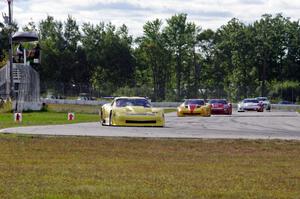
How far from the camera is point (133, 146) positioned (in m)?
18.2

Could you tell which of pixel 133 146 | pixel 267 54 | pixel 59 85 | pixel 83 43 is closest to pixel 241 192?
pixel 133 146

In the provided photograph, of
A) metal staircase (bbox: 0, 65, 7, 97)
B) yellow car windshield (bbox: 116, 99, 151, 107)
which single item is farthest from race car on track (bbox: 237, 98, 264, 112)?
yellow car windshield (bbox: 116, 99, 151, 107)

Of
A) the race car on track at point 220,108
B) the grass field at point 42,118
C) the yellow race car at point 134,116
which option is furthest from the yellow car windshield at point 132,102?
the race car on track at point 220,108

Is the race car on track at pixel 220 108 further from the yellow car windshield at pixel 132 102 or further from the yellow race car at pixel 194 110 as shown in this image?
the yellow car windshield at pixel 132 102

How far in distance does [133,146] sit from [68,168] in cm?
532

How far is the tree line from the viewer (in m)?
110

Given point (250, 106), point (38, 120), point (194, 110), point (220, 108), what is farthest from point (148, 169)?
point (250, 106)

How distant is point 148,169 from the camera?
13055 mm

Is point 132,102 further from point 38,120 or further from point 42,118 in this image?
point 42,118

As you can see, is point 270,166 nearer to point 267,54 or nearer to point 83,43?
point 267,54

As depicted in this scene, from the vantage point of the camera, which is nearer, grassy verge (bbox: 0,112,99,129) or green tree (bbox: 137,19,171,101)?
grassy verge (bbox: 0,112,99,129)

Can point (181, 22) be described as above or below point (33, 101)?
above

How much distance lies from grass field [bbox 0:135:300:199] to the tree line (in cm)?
8618

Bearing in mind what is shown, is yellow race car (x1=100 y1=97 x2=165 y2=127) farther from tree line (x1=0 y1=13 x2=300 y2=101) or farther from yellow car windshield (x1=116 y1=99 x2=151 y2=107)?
tree line (x1=0 y1=13 x2=300 y2=101)
